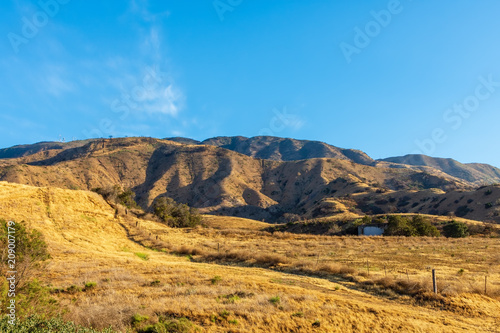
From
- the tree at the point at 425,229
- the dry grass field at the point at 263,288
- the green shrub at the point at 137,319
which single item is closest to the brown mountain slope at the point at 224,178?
the tree at the point at 425,229

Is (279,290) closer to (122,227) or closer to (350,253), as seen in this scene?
(350,253)

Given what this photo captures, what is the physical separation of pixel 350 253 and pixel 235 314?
22.6 meters

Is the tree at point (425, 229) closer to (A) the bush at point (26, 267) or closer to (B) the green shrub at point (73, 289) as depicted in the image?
(B) the green shrub at point (73, 289)

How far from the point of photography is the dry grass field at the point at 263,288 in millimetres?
9844

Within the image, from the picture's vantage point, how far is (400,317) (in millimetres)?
10977

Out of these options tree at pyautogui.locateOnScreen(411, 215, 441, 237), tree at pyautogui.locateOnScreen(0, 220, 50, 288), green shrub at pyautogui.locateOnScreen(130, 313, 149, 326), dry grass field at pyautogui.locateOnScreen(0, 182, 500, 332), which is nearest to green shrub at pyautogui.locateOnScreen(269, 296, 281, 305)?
dry grass field at pyautogui.locateOnScreen(0, 182, 500, 332)

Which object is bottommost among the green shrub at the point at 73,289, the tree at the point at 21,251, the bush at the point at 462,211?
the green shrub at the point at 73,289

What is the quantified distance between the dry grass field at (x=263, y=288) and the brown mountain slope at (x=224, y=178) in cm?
5385

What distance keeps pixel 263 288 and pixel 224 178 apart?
3757 inches

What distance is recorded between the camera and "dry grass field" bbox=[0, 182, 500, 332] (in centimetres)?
984

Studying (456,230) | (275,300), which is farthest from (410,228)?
(275,300)

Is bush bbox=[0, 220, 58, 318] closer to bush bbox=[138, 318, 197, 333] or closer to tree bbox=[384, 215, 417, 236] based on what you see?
bush bbox=[138, 318, 197, 333]

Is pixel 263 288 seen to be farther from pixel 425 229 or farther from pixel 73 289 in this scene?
pixel 425 229

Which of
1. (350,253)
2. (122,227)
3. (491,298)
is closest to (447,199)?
(350,253)
